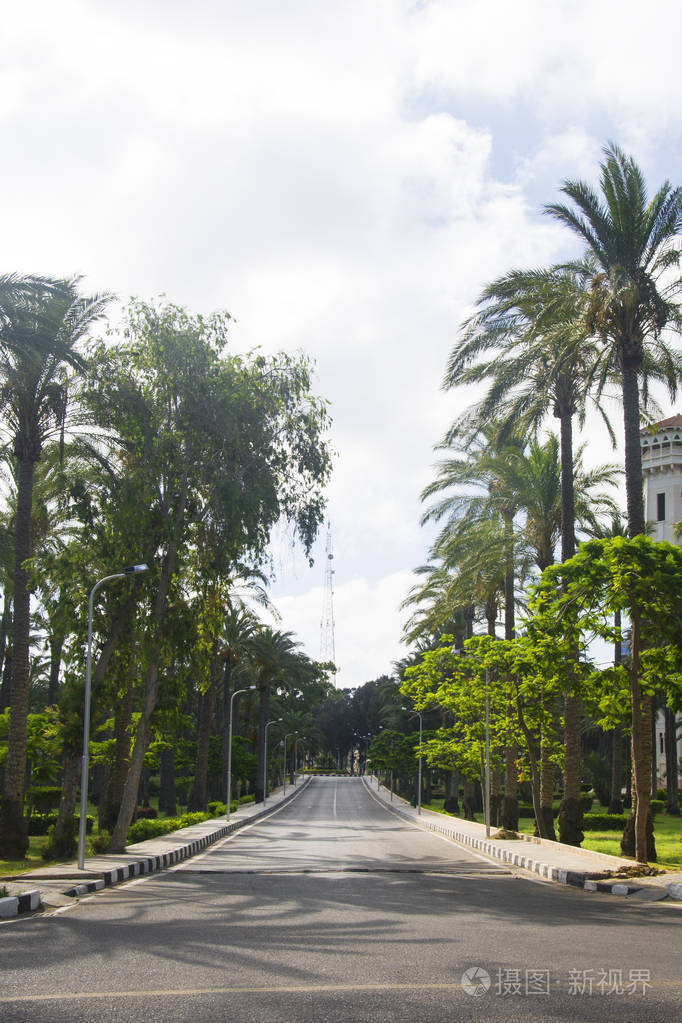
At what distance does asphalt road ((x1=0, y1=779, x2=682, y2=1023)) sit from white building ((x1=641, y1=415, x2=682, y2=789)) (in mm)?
54527

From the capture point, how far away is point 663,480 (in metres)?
70.3

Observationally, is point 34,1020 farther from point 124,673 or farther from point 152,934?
point 124,673

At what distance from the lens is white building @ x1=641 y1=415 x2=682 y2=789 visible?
227ft

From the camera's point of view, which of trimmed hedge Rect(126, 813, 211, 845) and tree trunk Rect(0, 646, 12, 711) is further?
tree trunk Rect(0, 646, 12, 711)

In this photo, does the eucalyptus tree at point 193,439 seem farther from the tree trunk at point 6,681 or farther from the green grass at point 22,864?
the tree trunk at point 6,681

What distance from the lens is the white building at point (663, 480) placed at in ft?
227

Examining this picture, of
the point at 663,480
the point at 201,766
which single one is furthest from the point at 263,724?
the point at 663,480

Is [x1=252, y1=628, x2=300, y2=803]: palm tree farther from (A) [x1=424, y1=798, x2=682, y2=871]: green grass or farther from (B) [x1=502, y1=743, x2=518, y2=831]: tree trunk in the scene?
(B) [x1=502, y1=743, x2=518, y2=831]: tree trunk

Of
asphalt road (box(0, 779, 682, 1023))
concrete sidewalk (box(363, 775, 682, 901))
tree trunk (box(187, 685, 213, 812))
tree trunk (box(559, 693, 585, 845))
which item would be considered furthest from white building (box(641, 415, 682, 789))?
asphalt road (box(0, 779, 682, 1023))

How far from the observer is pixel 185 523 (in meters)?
27.2

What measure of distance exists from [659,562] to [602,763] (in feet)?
143

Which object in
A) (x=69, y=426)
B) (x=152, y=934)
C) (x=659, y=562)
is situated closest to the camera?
(x=152, y=934)

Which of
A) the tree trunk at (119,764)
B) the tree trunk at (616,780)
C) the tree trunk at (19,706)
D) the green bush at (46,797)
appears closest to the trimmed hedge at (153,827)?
the tree trunk at (119,764)

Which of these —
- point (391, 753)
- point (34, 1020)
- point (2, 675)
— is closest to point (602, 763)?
point (391, 753)
